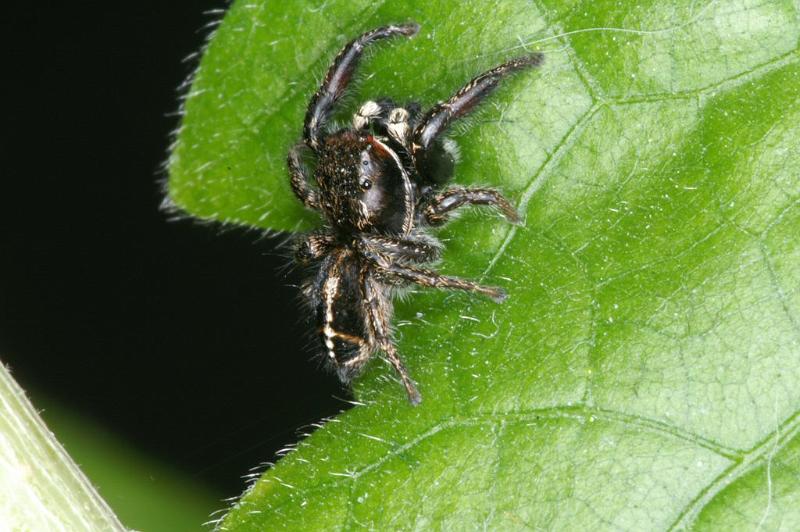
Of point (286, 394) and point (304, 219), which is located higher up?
point (304, 219)

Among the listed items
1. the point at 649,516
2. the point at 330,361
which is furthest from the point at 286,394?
the point at 649,516

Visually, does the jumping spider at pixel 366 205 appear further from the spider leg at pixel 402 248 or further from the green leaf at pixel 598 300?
the green leaf at pixel 598 300

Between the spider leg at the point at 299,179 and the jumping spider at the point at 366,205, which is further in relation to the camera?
Result: the spider leg at the point at 299,179

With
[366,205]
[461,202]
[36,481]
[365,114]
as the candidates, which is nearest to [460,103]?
[461,202]

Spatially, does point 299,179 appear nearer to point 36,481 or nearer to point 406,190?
point 406,190

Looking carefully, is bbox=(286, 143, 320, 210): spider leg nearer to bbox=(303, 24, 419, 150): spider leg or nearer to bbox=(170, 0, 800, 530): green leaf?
bbox=(303, 24, 419, 150): spider leg

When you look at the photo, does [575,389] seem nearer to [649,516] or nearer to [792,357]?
[649,516]

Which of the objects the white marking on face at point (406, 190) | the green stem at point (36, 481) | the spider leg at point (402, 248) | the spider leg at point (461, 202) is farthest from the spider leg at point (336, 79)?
the green stem at point (36, 481)
